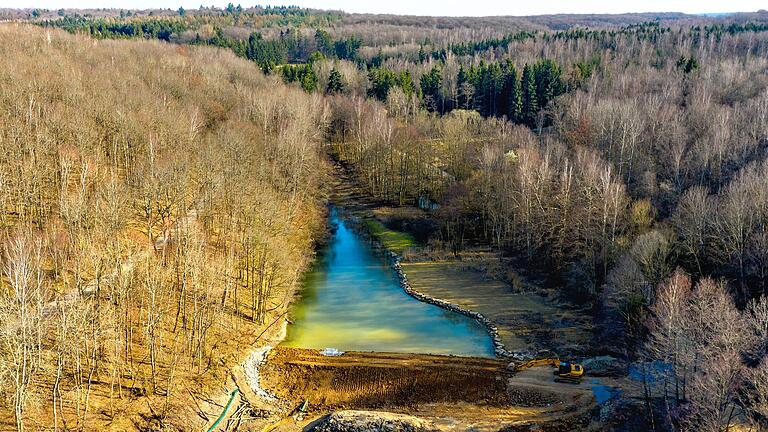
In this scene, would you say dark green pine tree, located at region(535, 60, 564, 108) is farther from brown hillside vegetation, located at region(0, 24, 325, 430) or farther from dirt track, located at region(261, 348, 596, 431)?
dirt track, located at region(261, 348, 596, 431)

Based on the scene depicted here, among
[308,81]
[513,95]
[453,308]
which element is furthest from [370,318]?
[308,81]

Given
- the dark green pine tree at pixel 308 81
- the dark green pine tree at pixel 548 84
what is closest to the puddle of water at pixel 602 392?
the dark green pine tree at pixel 548 84

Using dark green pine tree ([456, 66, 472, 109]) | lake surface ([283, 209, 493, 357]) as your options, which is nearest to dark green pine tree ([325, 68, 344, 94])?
dark green pine tree ([456, 66, 472, 109])

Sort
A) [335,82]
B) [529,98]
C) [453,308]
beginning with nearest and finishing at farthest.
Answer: [453,308] < [529,98] < [335,82]

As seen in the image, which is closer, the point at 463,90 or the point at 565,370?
the point at 565,370

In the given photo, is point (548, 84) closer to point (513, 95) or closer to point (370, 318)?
point (513, 95)

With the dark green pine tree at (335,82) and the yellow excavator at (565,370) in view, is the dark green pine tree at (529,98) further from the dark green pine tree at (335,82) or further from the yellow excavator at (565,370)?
the yellow excavator at (565,370)
